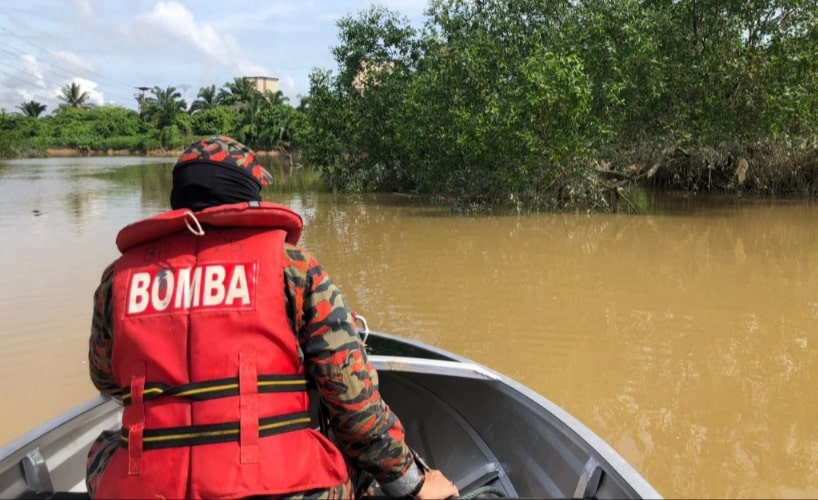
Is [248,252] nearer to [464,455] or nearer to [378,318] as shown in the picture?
[464,455]

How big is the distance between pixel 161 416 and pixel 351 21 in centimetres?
2040

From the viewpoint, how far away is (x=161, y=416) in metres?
1.50

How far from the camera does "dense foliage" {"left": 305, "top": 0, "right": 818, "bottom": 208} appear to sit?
14.0 m

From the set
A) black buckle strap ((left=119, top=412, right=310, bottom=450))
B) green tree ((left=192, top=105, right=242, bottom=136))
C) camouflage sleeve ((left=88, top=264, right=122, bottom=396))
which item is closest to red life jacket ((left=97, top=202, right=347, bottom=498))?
black buckle strap ((left=119, top=412, right=310, bottom=450))

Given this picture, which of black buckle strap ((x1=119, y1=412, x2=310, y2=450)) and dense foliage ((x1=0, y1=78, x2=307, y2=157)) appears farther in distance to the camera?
dense foliage ((x1=0, y1=78, x2=307, y2=157))

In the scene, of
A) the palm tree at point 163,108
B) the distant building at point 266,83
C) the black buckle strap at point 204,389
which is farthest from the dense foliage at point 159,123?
the black buckle strap at point 204,389

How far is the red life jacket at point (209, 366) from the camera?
1480mm

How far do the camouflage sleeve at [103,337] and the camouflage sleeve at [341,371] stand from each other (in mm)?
490

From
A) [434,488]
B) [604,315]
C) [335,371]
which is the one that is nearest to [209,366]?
[335,371]

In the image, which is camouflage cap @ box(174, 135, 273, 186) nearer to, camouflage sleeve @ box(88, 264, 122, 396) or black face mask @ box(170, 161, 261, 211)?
black face mask @ box(170, 161, 261, 211)

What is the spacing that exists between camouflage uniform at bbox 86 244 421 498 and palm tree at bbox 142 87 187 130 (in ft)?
221

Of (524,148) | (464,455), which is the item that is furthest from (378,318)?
(524,148)

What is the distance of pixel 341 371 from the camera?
5.45ft

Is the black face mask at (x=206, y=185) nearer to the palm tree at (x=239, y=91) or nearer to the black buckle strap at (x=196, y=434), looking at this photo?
the black buckle strap at (x=196, y=434)
